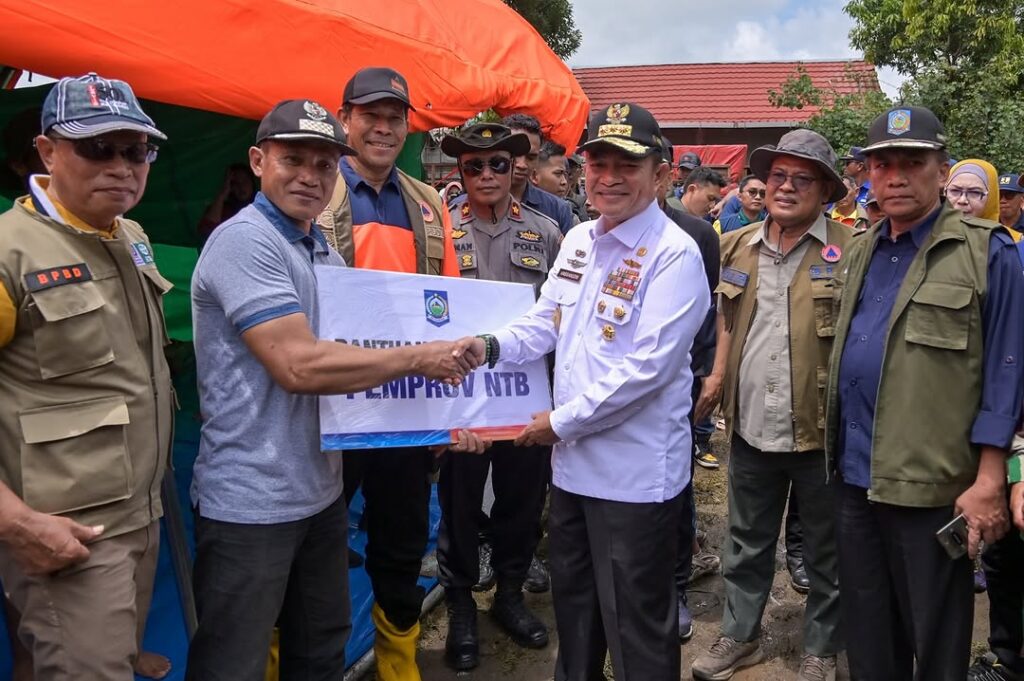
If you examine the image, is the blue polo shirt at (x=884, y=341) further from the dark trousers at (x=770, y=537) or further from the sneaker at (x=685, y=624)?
the sneaker at (x=685, y=624)

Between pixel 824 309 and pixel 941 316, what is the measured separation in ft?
2.60

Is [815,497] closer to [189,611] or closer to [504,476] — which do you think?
[504,476]

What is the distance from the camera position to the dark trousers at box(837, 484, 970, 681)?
8.63 ft

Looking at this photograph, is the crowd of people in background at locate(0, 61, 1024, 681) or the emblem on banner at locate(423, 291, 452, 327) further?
the emblem on banner at locate(423, 291, 452, 327)

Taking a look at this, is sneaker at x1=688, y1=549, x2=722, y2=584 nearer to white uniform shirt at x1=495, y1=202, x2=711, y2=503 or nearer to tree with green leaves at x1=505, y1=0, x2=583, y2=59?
white uniform shirt at x1=495, y1=202, x2=711, y2=503

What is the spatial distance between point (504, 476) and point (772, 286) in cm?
161

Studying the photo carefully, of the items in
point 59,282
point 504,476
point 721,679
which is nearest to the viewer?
point 59,282

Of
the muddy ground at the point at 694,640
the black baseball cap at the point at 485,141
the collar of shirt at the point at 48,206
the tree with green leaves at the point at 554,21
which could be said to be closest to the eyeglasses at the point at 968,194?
the muddy ground at the point at 694,640

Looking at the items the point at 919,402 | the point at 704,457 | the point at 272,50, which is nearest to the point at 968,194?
the point at 919,402

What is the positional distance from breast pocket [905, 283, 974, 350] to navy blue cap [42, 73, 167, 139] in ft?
8.05

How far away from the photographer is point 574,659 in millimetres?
2926

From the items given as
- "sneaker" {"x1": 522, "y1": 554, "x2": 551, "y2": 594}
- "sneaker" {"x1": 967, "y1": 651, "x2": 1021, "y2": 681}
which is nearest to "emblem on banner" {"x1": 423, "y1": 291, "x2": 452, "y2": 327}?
"sneaker" {"x1": 522, "y1": 554, "x2": 551, "y2": 594}

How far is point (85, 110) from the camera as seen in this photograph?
2004mm

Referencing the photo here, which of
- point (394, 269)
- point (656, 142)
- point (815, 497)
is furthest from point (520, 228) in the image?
point (815, 497)
